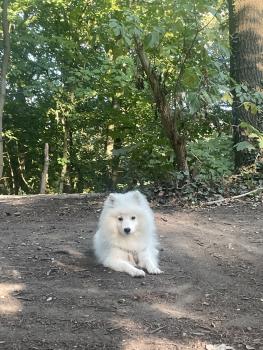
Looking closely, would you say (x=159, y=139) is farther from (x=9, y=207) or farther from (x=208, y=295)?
(x=208, y=295)

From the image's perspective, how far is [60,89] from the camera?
1550 centimetres

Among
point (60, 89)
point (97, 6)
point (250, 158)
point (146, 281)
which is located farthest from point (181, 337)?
point (60, 89)

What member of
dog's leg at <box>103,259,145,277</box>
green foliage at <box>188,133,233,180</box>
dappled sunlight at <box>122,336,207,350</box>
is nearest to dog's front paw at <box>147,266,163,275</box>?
dog's leg at <box>103,259,145,277</box>

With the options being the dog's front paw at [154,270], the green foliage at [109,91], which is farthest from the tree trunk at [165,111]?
the dog's front paw at [154,270]

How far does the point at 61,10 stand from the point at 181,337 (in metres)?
14.8

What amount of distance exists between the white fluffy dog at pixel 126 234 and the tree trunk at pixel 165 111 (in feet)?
11.6

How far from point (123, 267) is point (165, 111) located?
4.26 metres

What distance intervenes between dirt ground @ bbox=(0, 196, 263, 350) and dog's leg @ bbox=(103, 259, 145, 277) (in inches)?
3.1

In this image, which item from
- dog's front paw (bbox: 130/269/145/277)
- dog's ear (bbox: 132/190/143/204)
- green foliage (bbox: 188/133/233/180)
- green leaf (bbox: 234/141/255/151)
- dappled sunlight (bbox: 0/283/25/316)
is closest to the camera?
dappled sunlight (bbox: 0/283/25/316)

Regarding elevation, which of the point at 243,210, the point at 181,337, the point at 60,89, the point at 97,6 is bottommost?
the point at 181,337

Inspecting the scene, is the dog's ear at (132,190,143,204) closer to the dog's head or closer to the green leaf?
the dog's head

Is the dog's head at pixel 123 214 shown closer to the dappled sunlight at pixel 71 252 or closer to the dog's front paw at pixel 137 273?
the dog's front paw at pixel 137 273

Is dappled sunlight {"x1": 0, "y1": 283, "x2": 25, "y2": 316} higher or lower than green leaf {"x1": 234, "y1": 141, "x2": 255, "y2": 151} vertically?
lower

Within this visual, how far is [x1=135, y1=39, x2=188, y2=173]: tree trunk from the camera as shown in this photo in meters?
8.26
